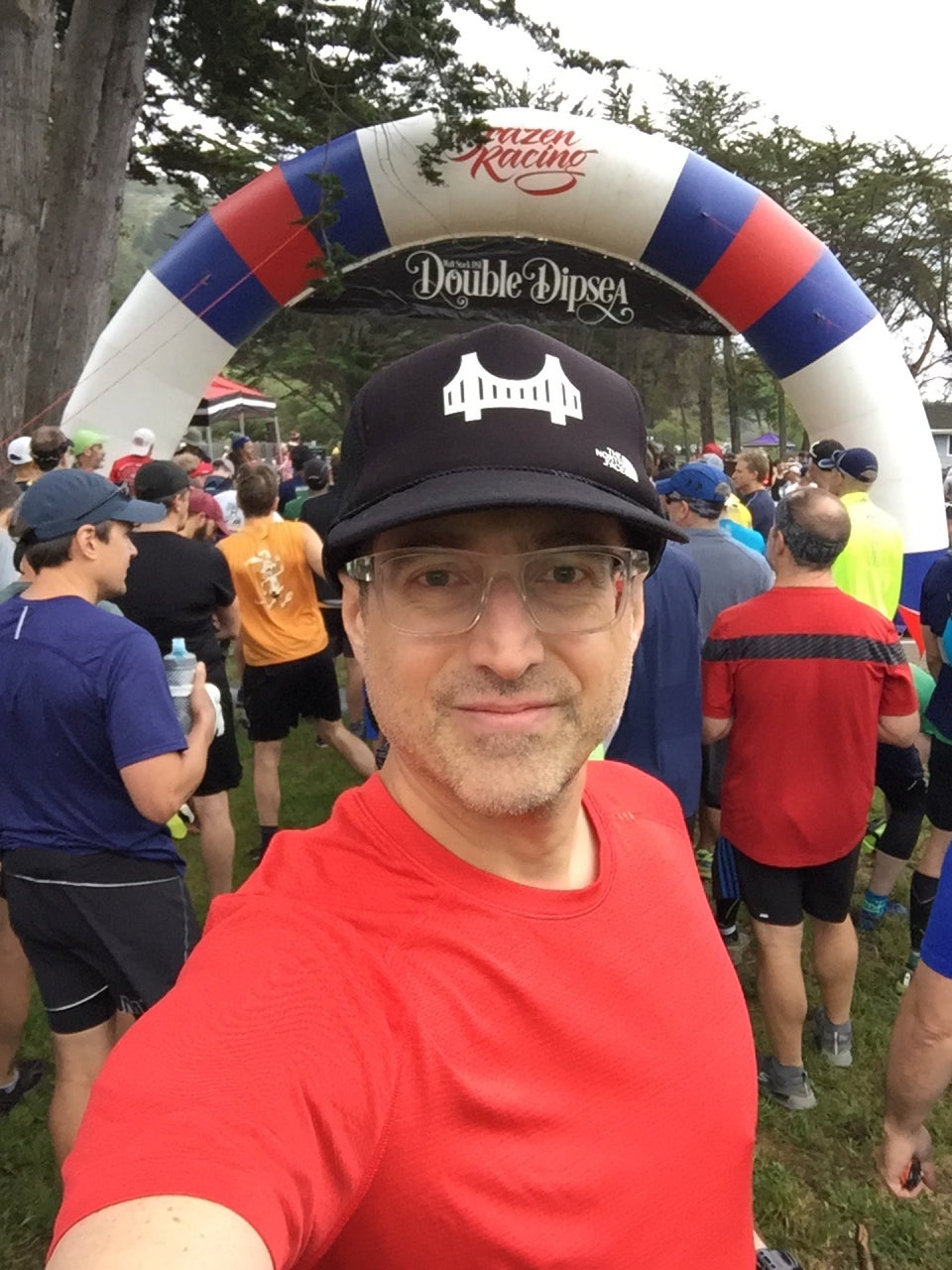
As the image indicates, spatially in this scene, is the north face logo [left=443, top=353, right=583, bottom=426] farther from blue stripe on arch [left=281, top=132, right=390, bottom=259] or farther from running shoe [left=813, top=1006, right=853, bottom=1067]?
blue stripe on arch [left=281, top=132, right=390, bottom=259]

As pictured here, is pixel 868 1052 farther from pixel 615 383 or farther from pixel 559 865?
pixel 615 383

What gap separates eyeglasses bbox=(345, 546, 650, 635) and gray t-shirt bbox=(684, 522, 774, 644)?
99.6 inches

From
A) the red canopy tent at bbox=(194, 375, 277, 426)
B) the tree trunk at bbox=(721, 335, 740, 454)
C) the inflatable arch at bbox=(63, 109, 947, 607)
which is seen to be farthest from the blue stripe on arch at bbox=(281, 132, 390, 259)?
the tree trunk at bbox=(721, 335, 740, 454)

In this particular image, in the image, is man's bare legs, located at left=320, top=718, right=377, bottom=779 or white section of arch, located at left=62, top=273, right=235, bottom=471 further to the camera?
white section of arch, located at left=62, top=273, right=235, bottom=471

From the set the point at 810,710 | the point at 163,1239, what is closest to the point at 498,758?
the point at 163,1239

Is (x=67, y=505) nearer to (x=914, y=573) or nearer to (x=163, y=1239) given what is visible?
(x=163, y=1239)

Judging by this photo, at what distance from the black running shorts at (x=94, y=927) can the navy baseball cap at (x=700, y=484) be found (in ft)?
7.94

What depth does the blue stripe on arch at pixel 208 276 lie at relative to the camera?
19.5ft

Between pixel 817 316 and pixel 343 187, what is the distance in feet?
11.5

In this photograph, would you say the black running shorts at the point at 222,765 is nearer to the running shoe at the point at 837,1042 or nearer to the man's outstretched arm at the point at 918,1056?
the running shoe at the point at 837,1042

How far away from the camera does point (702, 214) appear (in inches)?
231

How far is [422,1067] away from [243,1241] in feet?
0.62

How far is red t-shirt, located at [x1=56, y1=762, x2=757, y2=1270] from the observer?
0.69m

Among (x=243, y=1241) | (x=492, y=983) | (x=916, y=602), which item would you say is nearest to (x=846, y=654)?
(x=492, y=983)
